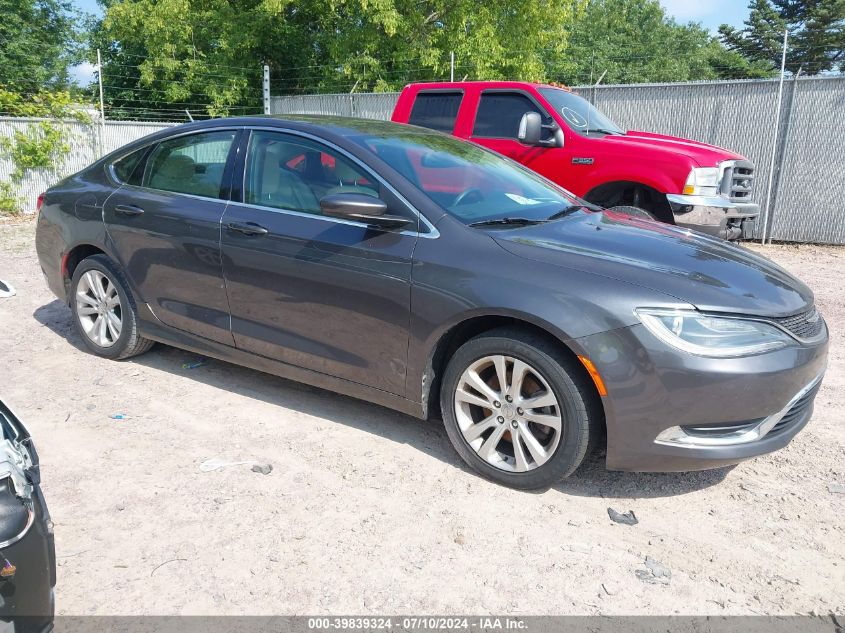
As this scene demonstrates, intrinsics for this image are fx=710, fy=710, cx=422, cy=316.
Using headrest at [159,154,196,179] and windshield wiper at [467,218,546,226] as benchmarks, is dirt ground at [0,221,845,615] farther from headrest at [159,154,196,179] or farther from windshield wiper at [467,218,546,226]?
headrest at [159,154,196,179]

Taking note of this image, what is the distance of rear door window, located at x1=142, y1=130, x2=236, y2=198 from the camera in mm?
4281

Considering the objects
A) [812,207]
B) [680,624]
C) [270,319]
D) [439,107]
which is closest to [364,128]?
[270,319]

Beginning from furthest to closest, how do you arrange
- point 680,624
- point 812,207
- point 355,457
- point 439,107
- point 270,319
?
point 812,207 → point 439,107 → point 270,319 → point 355,457 → point 680,624

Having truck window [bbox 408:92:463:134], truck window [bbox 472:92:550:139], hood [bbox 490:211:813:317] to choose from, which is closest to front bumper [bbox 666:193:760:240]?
truck window [bbox 472:92:550:139]

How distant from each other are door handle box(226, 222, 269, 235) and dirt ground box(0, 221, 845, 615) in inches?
41.5

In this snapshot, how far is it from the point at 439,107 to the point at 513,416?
5947 millimetres

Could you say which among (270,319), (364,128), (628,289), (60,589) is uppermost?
(364,128)

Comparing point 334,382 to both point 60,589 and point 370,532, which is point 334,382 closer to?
point 370,532

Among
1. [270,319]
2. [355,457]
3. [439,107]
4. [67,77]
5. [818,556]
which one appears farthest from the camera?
[67,77]

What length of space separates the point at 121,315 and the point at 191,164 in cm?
115

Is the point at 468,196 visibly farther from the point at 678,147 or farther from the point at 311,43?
the point at 311,43

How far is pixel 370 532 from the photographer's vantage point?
9.77 feet

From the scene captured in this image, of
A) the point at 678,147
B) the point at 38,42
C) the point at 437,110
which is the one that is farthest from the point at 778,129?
the point at 38,42

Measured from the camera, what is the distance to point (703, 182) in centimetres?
695
